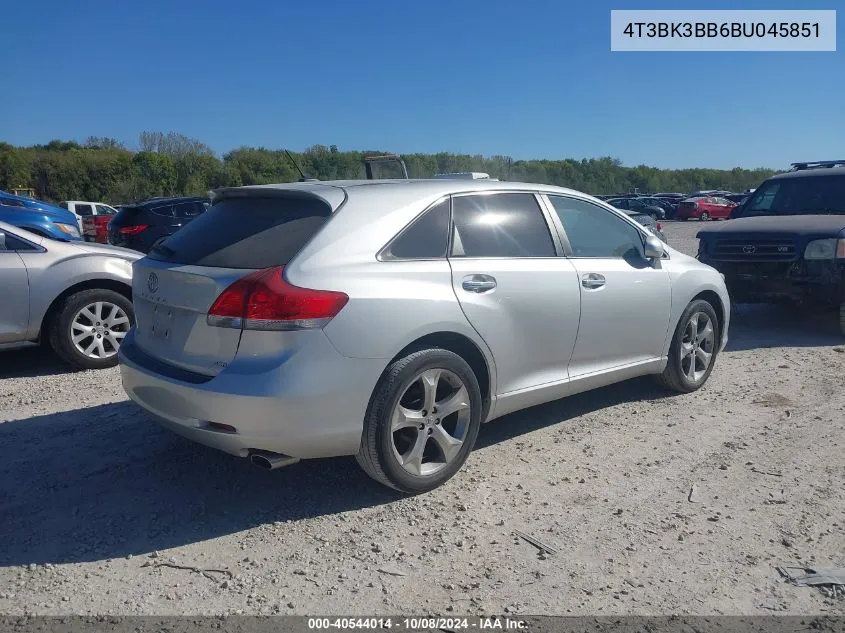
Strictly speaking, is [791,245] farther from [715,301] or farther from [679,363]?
[679,363]

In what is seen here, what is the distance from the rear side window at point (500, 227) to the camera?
4180 mm

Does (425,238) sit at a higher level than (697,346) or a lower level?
higher

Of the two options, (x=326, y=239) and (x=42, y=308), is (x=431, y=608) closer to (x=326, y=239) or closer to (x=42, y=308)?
(x=326, y=239)

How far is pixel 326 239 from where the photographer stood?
11.8 ft

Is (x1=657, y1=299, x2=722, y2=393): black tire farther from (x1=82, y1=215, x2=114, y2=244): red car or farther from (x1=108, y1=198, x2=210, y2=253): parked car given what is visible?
(x1=82, y1=215, x2=114, y2=244): red car

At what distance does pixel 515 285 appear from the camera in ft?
13.8

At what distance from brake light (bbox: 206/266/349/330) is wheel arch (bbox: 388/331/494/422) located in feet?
1.54

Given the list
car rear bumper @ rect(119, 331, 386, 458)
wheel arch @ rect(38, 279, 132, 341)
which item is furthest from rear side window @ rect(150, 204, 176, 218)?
car rear bumper @ rect(119, 331, 386, 458)

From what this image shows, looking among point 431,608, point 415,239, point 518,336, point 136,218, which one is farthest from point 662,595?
point 136,218

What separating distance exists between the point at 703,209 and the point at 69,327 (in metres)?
41.7

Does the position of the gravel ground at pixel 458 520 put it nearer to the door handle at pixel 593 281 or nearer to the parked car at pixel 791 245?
the door handle at pixel 593 281

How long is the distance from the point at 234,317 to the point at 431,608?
5.02 ft

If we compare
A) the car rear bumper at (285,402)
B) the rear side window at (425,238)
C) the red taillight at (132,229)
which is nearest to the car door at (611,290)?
the rear side window at (425,238)

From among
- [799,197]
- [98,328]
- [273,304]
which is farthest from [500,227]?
[799,197]
